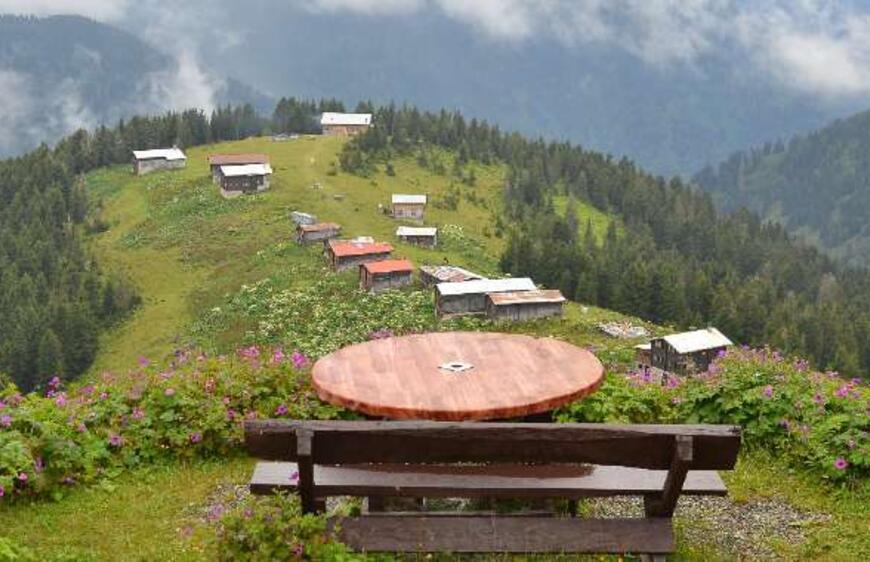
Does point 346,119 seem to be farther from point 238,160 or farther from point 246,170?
point 246,170

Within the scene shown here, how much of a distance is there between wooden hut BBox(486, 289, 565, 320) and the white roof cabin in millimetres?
82992

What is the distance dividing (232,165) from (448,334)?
116m

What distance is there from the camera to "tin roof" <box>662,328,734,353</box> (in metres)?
70.2

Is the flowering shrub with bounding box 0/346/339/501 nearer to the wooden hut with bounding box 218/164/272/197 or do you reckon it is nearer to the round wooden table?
the round wooden table

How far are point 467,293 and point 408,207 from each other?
118ft

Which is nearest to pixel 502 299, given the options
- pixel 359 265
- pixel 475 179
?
pixel 359 265

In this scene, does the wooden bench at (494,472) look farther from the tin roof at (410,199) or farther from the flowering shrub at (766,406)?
the tin roof at (410,199)

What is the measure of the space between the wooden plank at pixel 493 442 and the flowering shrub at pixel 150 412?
469 cm

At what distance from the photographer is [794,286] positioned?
156 meters

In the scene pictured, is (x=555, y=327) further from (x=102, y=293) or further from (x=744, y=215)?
(x=744, y=215)

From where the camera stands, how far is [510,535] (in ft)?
27.7

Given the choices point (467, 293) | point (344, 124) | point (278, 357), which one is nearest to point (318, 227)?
point (467, 293)

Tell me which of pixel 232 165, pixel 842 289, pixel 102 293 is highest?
pixel 232 165

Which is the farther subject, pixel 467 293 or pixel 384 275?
pixel 384 275
